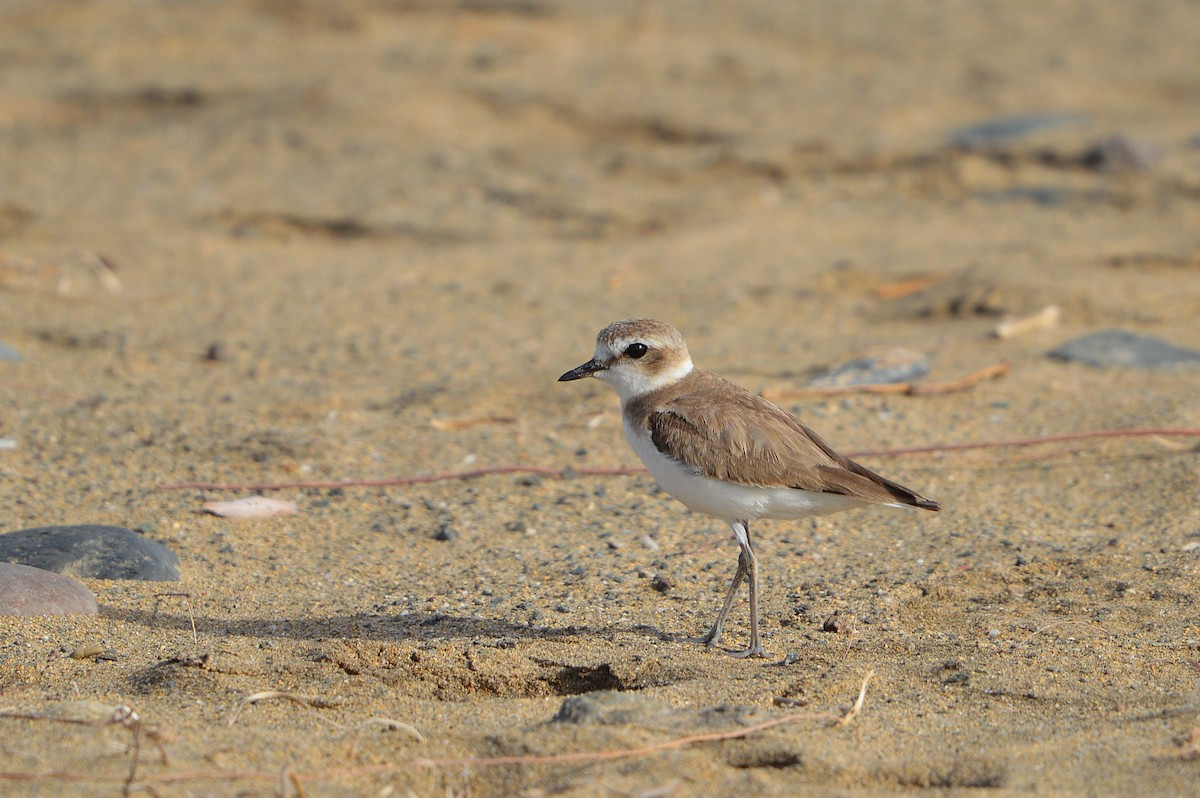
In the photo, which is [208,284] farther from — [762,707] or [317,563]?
[762,707]

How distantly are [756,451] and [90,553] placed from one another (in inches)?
93.1

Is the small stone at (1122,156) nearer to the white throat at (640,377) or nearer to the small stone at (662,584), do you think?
the white throat at (640,377)

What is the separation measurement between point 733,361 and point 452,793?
460 cm

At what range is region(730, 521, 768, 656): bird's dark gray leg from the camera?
4.26 metres

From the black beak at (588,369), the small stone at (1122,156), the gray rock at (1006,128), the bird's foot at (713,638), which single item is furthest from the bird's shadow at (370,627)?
the gray rock at (1006,128)

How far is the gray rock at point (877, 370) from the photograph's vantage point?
6.91 meters

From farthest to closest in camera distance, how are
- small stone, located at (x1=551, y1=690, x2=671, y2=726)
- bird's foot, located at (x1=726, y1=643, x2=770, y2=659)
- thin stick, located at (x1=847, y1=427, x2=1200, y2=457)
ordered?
1. thin stick, located at (x1=847, y1=427, x2=1200, y2=457)
2. bird's foot, located at (x1=726, y1=643, x2=770, y2=659)
3. small stone, located at (x1=551, y1=690, x2=671, y2=726)

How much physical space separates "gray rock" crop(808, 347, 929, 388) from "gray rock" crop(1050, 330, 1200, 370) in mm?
841

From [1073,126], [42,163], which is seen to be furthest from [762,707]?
[42,163]

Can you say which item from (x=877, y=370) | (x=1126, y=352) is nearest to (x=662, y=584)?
(x=877, y=370)

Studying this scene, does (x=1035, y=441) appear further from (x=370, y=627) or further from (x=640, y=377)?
(x=370, y=627)

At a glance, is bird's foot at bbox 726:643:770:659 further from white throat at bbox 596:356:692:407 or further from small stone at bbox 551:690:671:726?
white throat at bbox 596:356:692:407

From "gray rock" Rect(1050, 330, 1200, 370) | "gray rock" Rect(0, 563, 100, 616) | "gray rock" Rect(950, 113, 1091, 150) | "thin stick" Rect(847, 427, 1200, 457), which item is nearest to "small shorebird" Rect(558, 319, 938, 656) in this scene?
"thin stick" Rect(847, 427, 1200, 457)

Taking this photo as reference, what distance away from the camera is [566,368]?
24.0 feet
